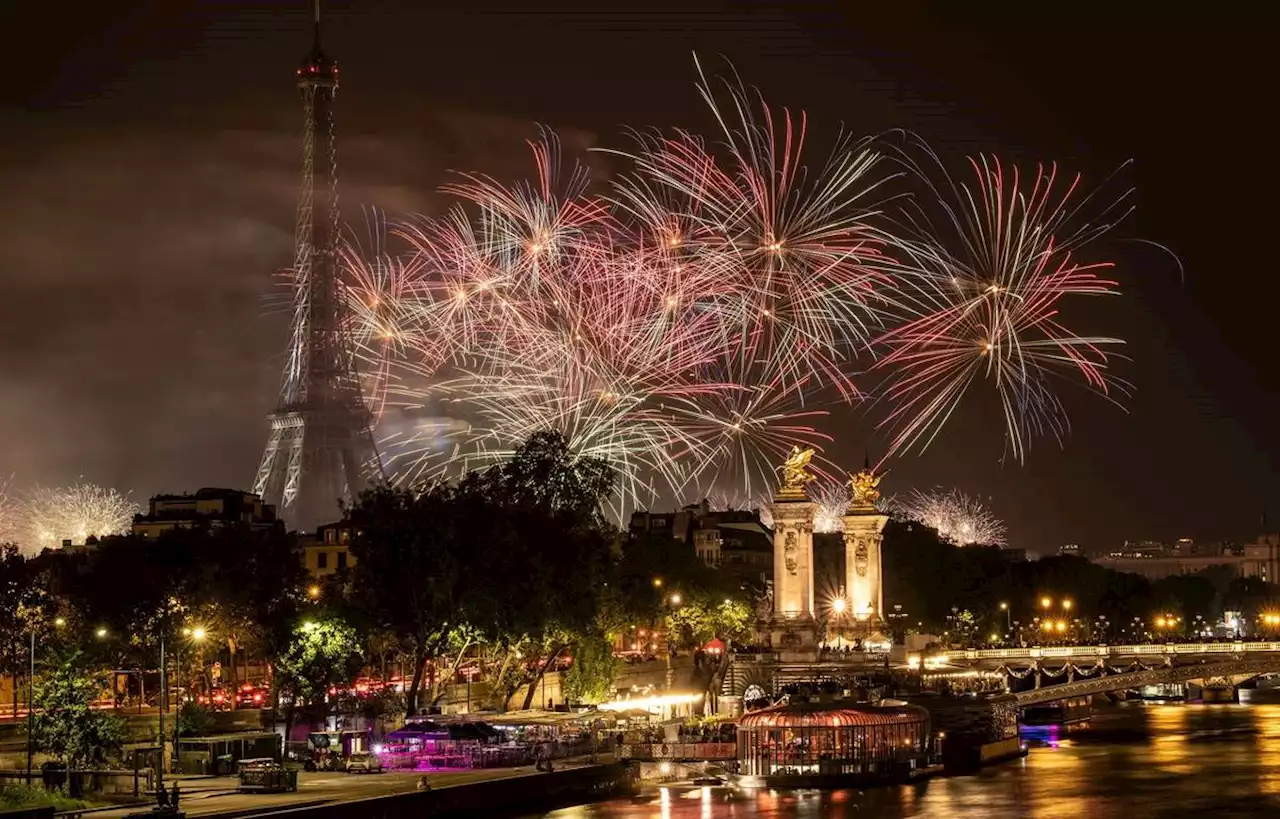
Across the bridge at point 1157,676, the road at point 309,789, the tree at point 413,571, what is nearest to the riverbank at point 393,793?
the road at point 309,789

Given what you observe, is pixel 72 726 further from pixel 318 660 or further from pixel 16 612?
pixel 16 612

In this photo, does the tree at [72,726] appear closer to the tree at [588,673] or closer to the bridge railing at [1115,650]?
the tree at [588,673]

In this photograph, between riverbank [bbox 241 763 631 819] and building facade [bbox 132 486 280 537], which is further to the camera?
building facade [bbox 132 486 280 537]

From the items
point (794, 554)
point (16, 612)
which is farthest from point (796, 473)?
point (16, 612)

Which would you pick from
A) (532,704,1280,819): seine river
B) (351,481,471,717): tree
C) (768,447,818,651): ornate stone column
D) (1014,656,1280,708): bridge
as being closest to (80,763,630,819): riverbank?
(532,704,1280,819): seine river

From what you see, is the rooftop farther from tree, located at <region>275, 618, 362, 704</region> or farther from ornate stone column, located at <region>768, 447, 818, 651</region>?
ornate stone column, located at <region>768, 447, 818, 651</region>

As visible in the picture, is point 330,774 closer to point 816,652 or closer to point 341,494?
point 816,652

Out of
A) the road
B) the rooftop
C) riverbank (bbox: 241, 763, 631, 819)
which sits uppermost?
the rooftop
